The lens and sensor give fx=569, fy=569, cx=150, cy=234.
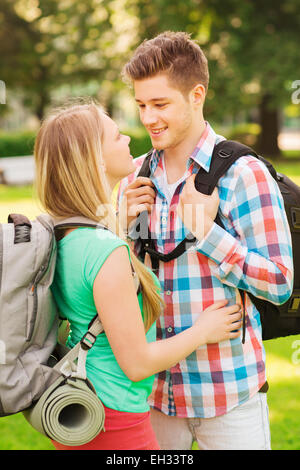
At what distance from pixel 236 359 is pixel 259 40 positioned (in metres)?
21.6

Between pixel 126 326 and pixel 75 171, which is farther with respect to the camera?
pixel 75 171

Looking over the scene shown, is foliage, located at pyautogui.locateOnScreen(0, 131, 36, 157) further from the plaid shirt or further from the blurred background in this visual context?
the plaid shirt

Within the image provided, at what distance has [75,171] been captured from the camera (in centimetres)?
202

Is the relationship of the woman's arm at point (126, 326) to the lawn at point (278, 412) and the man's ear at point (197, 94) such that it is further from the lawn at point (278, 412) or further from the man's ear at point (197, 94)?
the lawn at point (278, 412)

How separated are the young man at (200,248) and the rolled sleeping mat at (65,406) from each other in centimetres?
60

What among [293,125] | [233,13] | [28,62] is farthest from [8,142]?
[293,125]

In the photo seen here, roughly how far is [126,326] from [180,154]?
3.05 feet

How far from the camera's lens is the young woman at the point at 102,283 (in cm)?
189

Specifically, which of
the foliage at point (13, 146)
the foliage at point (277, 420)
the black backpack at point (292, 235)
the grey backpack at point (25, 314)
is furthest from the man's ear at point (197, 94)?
the foliage at point (13, 146)

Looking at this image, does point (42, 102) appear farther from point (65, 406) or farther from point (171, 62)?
point (65, 406)

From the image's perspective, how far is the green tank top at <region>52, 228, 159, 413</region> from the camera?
191cm

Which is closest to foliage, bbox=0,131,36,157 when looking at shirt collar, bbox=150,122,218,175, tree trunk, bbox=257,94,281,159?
tree trunk, bbox=257,94,281,159

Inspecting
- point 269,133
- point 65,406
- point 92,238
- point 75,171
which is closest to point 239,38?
point 269,133

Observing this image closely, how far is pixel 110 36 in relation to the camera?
25.1 metres
